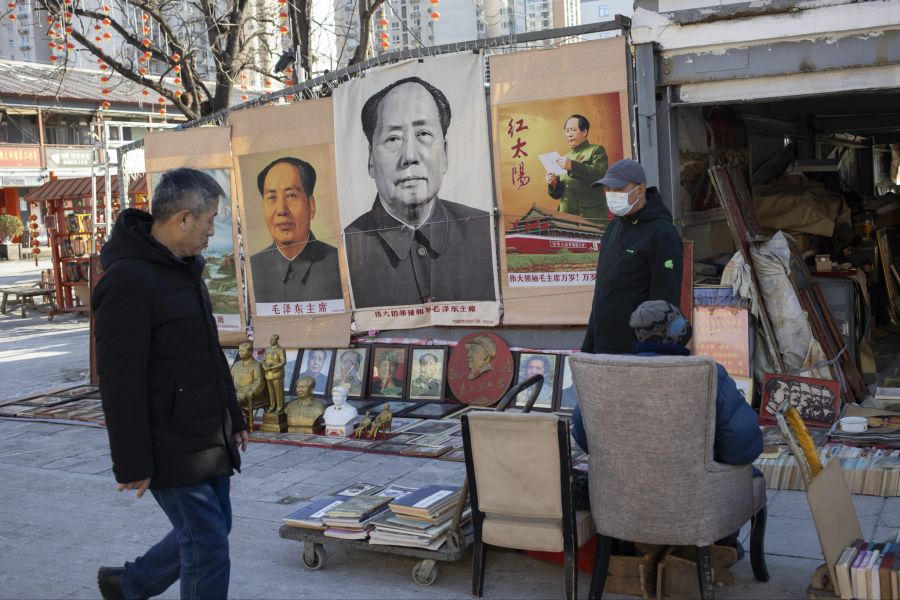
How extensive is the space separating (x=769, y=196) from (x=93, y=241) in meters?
11.1

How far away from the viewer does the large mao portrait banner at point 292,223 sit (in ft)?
28.0

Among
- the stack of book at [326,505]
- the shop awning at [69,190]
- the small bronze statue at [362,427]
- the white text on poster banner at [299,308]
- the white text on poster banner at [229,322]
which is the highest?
the shop awning at [69,190]

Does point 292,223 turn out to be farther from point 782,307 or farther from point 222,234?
point 782,307

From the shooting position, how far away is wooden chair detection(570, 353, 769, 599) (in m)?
3.66

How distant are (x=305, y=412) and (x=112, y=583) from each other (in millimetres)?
3640

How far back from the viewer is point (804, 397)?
6.71 m

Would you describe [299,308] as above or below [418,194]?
below

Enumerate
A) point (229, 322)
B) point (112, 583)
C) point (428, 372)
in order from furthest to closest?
point (229, 322) → point (428, 372) → point (112, 583)

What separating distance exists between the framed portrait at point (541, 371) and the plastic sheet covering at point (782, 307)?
149 cm

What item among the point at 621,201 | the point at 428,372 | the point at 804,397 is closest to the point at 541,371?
the point at 428,372

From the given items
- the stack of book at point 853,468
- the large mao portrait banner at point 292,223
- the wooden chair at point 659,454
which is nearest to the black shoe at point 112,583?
the wooden chair at point 659,454

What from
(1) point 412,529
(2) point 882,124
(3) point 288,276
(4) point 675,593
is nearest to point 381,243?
(3) point 288,276

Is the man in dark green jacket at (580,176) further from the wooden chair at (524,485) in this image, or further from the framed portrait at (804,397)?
the wooden chair at (524,485)

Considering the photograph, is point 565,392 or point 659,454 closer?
point 659,454
